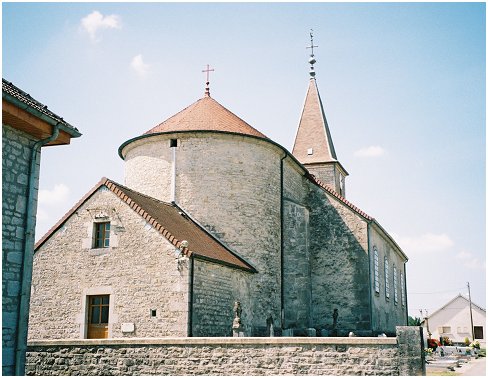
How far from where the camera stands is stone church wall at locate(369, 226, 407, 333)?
23734mm

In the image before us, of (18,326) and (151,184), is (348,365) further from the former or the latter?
(151,184)

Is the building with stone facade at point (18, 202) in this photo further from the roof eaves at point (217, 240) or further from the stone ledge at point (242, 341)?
the roof eaves at point (217, 240)

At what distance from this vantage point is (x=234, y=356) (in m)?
12.5

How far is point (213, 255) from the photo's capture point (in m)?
17.4

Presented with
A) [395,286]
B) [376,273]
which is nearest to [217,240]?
[376,273]

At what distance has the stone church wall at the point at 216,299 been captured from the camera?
15.9 m

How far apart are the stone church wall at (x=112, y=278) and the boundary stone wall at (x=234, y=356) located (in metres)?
2.51

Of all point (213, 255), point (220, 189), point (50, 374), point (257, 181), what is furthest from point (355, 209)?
point (50, 374)

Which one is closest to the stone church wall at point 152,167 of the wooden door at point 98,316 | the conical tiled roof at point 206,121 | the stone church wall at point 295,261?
the conical tiled roof at point 206,121

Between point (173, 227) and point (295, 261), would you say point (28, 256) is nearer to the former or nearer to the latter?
point (173, 227)

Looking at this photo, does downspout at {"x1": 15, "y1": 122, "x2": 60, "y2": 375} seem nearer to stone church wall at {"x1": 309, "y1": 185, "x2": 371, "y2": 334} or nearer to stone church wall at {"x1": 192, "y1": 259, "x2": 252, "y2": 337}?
stone church wall at {"x1": 192, "y1": 259, "x2": 252, "y2": 337}

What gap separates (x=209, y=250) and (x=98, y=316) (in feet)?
13.1

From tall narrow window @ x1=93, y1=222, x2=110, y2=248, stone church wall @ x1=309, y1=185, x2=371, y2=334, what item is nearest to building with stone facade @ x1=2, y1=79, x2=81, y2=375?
tall narrow window @ x1=93, y1=222, x2=110, y2=248

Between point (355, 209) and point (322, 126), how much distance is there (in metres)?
12.4
